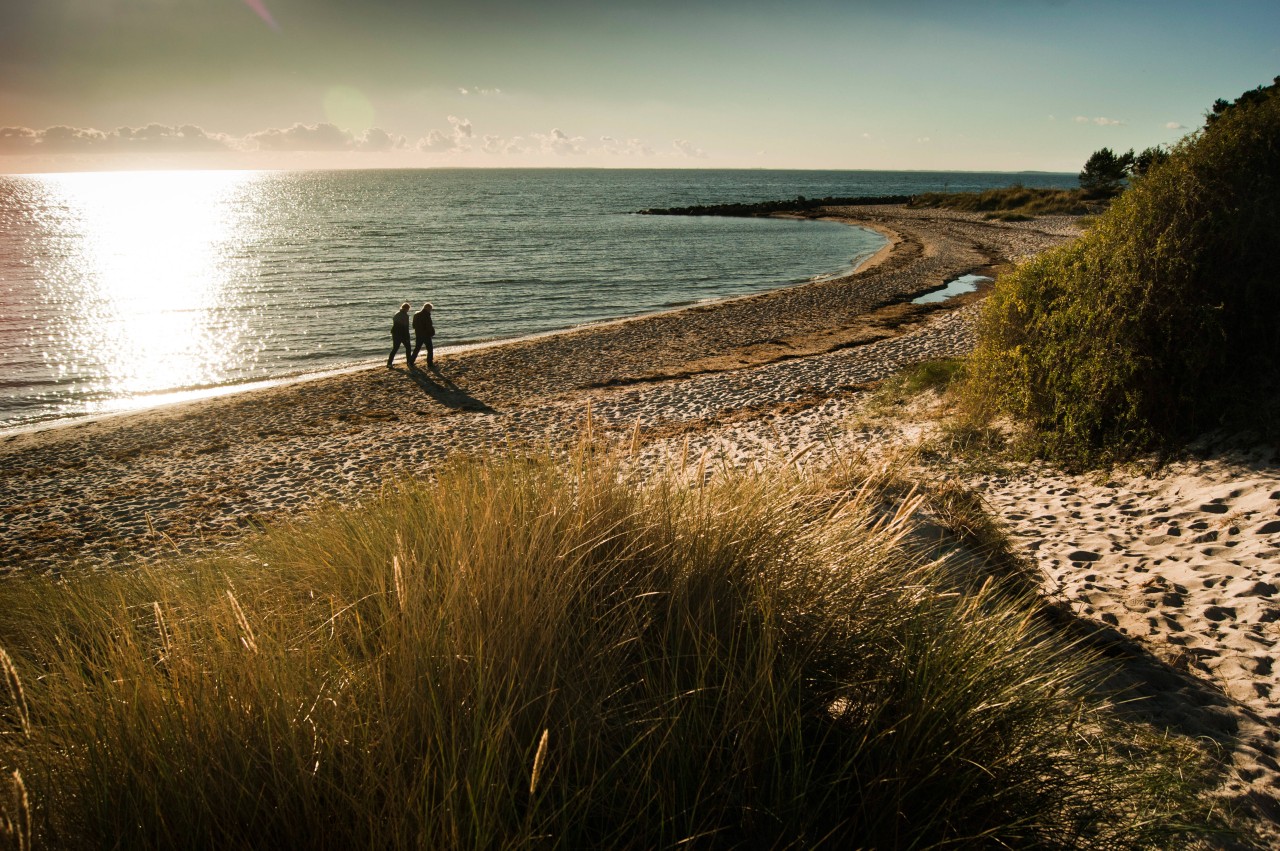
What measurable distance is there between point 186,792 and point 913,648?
8.94ft

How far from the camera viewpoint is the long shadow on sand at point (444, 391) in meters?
16.4

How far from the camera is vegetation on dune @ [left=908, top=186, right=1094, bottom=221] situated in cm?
5734

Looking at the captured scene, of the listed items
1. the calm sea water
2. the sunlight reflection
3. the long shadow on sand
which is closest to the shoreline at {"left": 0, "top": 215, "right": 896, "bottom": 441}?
the calm sea water

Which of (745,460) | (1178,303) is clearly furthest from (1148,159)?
(745,460)

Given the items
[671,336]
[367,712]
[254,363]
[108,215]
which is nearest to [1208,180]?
[367,712]

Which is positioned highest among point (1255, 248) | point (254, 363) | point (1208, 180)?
point (1208, 180)

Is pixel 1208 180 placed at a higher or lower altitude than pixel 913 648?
higher

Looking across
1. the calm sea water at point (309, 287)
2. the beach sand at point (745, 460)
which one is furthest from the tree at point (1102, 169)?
the beach sand at point (745, 460)

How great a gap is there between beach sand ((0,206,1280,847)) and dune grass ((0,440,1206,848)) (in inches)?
40.5

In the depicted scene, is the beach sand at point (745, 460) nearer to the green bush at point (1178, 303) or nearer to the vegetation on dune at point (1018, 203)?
the green bush at point (1178, 303)

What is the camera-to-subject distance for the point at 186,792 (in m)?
2.13

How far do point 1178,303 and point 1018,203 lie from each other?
70.7m

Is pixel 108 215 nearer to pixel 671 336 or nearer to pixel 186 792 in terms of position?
pixel 671 336

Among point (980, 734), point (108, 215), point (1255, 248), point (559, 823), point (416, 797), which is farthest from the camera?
point (108, 215)
